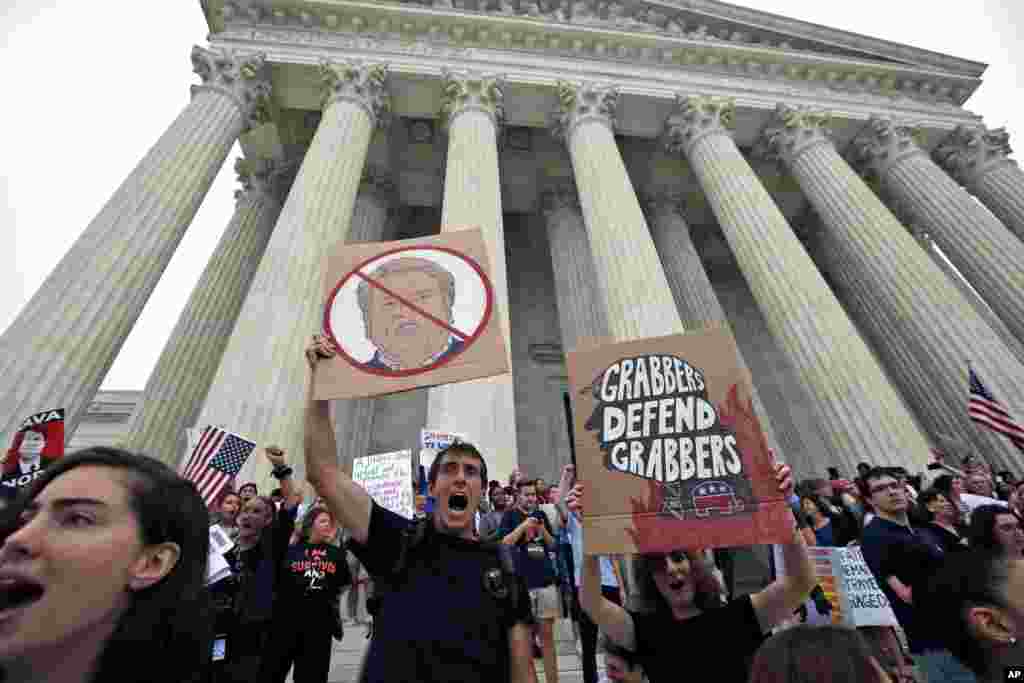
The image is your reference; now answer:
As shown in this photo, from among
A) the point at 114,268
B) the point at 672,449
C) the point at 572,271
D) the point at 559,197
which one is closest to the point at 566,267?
the point at 572,271

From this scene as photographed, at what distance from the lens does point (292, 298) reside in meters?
10.3

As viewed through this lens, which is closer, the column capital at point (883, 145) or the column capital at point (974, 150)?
the column capital at point (883, 145)

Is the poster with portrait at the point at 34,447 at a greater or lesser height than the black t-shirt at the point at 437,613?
greater

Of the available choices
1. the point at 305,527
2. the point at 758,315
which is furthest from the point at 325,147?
the point at 758,315

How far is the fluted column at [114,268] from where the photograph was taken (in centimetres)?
820

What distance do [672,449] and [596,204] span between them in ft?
37.1

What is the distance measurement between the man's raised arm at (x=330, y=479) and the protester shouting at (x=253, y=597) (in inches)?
46.2

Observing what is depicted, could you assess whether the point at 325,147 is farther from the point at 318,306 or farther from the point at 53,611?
the point at 53,611

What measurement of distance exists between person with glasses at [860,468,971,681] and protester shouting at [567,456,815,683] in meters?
1.25

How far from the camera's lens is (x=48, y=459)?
4.72 m

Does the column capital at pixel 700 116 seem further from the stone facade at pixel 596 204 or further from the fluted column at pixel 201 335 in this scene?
the fluted column at pixel 201 335

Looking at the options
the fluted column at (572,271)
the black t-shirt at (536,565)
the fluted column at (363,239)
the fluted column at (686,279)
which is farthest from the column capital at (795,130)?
the black t-shirt at (536,565)

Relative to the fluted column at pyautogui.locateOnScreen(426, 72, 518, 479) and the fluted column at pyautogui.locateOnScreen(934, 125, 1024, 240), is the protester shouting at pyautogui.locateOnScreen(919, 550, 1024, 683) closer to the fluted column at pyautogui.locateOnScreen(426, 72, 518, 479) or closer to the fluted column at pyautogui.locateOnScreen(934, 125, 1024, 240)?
the fluted column at pyautogui.locateOnScreen(426, 72, 518, 479)

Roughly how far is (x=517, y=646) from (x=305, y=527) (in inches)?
120
